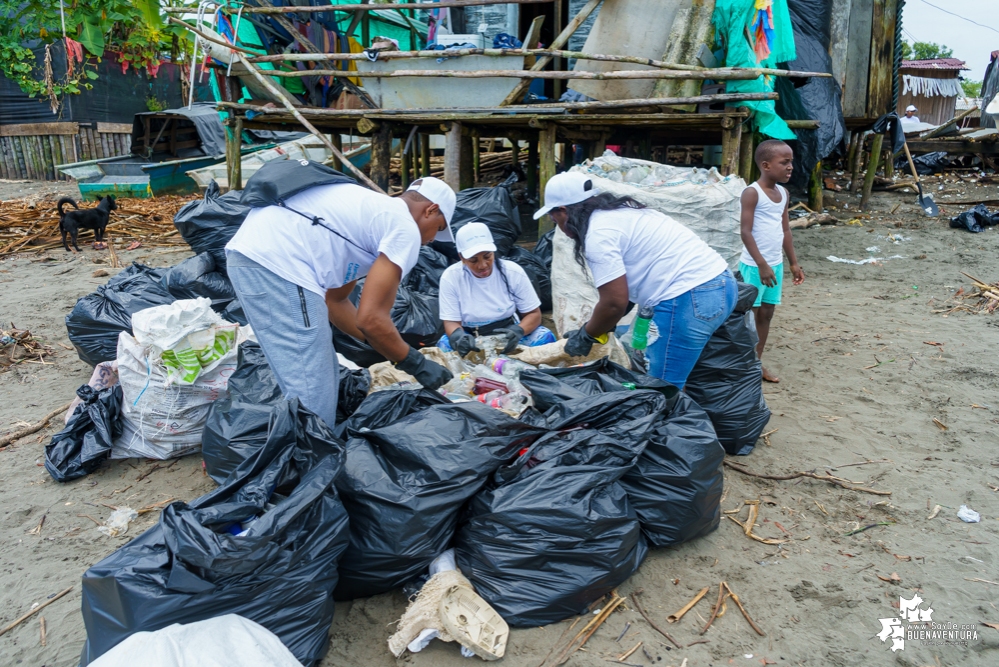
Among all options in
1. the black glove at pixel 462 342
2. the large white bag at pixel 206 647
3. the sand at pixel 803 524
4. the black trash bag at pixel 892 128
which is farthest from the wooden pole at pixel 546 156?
the black trash bag at pixel 892 128

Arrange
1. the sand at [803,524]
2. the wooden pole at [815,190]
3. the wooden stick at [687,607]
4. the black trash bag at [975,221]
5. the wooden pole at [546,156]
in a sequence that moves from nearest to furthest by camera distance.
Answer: the sand at [803,524] → the wooden stick at [687,607] → the wooden pole at [546,156] → the black trash bag at [975,221] → the wooden pole at [815,190]

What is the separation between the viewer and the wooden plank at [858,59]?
385 inches

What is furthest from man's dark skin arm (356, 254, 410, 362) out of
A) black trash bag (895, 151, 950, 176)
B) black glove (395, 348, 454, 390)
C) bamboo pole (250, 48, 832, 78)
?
black trash bag (895, 151, 950, 176)

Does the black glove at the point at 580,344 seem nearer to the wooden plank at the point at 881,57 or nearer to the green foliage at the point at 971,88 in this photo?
the wooden plank at the point at 881,57

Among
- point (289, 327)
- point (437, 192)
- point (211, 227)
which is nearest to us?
point (289, 327)

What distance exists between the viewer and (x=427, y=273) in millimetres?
5066

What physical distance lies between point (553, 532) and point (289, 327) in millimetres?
1172

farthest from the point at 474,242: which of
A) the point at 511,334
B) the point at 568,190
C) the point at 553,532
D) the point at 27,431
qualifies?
the point at 27,431

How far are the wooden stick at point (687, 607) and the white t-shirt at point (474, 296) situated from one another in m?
2.07

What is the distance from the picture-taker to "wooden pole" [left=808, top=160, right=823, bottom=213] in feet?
31.3

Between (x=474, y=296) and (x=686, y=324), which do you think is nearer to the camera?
(x=686, y=324)

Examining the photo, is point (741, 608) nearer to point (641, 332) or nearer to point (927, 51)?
point (641, 332)

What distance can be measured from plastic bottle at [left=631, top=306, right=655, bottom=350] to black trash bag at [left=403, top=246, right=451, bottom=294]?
2.00 meters

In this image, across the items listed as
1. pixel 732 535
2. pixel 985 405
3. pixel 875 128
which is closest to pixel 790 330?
pixel 985 405
